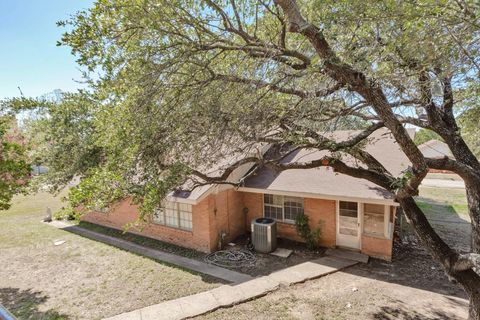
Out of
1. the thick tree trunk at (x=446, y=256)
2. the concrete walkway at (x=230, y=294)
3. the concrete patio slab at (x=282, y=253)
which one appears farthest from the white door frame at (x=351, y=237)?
the thick tree trunk at (x=446, y=256)

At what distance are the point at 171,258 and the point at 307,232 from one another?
550cm

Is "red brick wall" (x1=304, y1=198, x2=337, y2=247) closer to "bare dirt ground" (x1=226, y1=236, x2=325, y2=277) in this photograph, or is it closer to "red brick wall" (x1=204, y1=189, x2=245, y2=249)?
"bare dirt ground" (x1=226, y1=236, x2=325, y2=277)

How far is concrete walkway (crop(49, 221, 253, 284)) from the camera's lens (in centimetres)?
898

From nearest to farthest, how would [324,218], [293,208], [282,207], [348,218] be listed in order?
[348,218] → [324,218] → [293,208] → [282,207]

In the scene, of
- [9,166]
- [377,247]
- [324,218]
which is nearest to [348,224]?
[324,218]

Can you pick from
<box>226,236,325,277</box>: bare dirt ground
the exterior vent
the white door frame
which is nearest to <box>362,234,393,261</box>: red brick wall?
the white door frame

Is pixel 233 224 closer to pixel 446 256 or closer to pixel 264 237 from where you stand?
pixel 264 237

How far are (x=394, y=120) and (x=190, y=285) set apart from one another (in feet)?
24.1

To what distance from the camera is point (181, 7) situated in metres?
4.39

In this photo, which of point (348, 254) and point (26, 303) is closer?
point (26, 303)

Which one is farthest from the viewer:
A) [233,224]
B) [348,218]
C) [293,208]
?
[233,224]

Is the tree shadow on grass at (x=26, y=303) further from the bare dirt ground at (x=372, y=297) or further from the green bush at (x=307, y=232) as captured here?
the green bush at (x=307, y=232)

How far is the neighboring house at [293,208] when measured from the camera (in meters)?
9.98

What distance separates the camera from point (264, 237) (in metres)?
10.7
